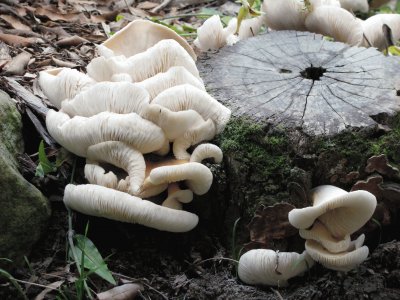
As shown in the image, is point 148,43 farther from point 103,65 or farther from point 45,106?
point 45,106

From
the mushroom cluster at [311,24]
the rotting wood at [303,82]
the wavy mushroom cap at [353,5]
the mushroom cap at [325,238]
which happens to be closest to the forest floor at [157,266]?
the mushroom cap at [325,238]

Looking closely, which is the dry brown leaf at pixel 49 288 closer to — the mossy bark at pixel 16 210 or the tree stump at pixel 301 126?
the mossy bark at pixel 16 210

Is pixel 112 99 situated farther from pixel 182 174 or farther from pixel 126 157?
pixel 182 174

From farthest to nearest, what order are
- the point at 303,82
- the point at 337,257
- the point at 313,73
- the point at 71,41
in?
the point at 71,41 → the point at 313,73 → the point at 303,82 → the point at 337,257

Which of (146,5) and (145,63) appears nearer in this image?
(145,63)

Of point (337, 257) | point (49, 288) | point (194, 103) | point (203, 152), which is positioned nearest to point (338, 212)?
point (337, 257)

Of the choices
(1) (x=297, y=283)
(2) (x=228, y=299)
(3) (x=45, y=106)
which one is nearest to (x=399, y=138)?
(1) (x=297, y=283)

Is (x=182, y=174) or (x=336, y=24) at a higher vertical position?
(x=336, y=24)
